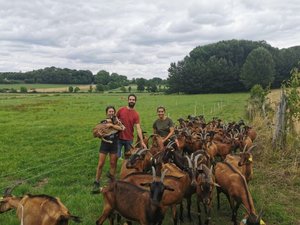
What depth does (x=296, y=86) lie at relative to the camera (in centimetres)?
1327

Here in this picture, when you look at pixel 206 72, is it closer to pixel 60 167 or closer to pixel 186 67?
pixel 186 67

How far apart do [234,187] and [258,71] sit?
6886 cm

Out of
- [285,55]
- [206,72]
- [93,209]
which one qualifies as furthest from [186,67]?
[93,209]

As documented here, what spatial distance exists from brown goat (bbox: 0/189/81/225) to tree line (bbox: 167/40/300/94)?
228 ft

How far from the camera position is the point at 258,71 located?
241 ft

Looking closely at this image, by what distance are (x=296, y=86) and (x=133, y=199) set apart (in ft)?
28.6

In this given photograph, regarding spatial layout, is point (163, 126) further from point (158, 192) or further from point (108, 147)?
point (158, 192)

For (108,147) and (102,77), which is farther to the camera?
(102,77)

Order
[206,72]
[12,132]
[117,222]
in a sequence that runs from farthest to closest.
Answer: [206,72], [12,132], [117,222]

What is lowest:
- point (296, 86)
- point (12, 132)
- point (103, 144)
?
point (12, 132)

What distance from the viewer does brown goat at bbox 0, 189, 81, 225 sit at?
6.09 m

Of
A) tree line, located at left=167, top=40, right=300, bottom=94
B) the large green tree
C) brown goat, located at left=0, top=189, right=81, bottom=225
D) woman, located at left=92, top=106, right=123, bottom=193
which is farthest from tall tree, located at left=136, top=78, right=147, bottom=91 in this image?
brown goat, located at left=0, top=189, right=81, bottom=225

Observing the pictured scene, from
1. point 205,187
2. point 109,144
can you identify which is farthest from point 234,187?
point 109,144

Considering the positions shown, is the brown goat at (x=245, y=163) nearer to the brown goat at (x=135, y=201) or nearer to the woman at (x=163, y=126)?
the woman at (x=163, y=126)
